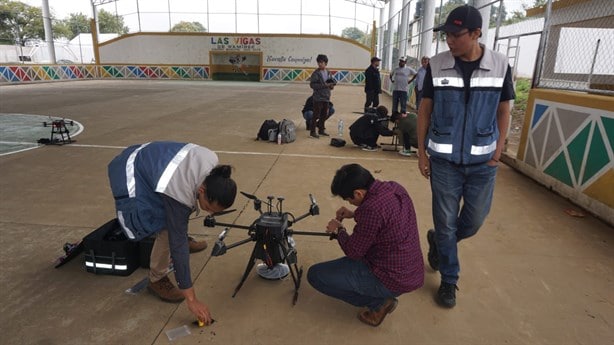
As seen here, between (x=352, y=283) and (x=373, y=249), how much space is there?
0.86ft

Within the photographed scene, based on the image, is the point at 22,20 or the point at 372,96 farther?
the point at 22,20

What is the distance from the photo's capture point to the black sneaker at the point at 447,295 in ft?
8.95

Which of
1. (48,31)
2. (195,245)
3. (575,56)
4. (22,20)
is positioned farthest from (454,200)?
(22,20)

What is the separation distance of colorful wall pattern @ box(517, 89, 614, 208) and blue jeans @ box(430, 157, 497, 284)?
251 centimetres

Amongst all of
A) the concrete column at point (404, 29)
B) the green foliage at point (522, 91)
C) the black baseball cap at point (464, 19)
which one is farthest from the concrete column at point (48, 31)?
the black baseball cap at point (464, 19)

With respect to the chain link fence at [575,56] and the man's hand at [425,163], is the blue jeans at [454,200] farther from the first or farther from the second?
the chain link fence at [575,56]

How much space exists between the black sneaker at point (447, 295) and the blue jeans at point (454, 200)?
1.5 inches

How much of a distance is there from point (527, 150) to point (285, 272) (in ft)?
15.3

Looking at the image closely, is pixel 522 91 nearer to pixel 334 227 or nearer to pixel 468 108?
pixel 468 108

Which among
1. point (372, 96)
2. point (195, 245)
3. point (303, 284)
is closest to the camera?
point (303, 284)

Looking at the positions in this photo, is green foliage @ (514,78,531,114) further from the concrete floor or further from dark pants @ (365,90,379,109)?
dark pants @ (365,90,379,109)

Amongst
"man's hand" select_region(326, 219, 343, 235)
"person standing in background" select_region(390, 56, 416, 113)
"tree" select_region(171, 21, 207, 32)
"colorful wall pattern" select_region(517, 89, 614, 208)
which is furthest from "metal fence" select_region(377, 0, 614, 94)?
"tree" select_region(171, 21, 207, 32)

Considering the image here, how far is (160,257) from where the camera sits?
2693 mm

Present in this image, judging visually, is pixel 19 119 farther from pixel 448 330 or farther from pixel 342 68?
pixel 342 68
